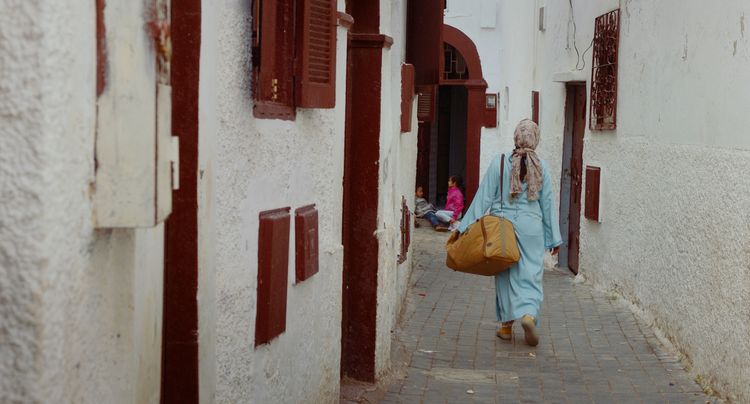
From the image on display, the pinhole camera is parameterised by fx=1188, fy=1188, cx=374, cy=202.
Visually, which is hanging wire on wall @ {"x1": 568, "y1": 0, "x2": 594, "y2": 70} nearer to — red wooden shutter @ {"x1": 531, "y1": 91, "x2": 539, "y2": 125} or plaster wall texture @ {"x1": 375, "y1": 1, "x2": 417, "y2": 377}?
red wooden shutter @ {"x1": 531, "y1": 91, "x2": 539, "y2": 125}

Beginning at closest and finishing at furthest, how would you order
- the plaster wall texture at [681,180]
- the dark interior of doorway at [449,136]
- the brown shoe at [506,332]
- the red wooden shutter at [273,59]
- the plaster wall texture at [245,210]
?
the plaster wall texture at [245,210] < the red wooden shutter at [273,59] < the plaster wall texture at [681,180] < the brown shoe at [506,332] < the dark interior of doorway at [449,136]

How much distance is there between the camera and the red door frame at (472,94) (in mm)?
21906

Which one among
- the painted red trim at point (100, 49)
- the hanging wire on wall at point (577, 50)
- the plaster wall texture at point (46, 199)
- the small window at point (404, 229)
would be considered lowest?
the small window at point (404, 229)

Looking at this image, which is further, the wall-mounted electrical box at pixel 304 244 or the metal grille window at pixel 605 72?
the metal grille window at pixel 605 72

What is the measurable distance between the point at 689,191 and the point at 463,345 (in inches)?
82.8

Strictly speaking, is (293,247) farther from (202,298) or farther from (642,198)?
(642,198)

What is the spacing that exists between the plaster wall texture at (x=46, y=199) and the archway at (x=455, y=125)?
54.5ft

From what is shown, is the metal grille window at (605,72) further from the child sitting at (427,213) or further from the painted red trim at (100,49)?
the painted red trim at (100,49)

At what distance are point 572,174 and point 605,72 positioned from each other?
2.32 metres

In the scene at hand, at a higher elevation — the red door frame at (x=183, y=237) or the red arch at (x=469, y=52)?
the red arch at (x=469, y=52)

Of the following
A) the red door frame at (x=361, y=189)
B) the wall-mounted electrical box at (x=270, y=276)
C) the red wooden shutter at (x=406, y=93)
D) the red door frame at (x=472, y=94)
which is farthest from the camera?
the red door frame at (x=472, y=94)

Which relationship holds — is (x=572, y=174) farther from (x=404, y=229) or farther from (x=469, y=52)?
(x=469, y=52)

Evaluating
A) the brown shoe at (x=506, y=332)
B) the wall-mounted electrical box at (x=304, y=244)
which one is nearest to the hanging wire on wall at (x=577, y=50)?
the brown shoe at (x=506, y=332)

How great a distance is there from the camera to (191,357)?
386 cm
